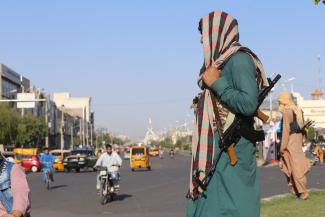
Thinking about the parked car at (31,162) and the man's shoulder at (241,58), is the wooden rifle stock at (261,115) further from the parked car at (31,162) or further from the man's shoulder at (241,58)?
the parked car at (31,162)

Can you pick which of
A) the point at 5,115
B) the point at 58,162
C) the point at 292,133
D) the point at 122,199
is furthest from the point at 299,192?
the point at 5,115

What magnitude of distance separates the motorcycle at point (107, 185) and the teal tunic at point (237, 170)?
15.3 meters

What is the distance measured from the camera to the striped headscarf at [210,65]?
156 inches

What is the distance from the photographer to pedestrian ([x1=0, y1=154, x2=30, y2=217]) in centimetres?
457

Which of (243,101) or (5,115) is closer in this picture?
(243,101)

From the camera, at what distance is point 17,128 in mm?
79062

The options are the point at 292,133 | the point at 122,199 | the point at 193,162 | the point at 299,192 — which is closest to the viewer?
the point at 193,162

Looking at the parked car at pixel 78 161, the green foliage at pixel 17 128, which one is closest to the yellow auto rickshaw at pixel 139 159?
the parked car at pixel 78 161

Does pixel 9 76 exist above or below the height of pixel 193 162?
above

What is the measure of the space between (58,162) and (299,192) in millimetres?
42691

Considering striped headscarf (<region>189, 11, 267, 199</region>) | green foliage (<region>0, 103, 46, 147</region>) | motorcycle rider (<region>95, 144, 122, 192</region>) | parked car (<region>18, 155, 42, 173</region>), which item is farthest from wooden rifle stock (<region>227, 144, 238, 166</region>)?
green foliage (<region>0, 103, 46, 147</region>)

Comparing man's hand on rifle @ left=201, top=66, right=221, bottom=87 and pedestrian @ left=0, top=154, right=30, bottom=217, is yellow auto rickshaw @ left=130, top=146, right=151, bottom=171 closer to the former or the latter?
pedestrian @ left=0, top=154, right=30, bottom=217

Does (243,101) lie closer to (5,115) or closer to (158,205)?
(158,205)

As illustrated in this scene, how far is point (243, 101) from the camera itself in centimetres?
383
